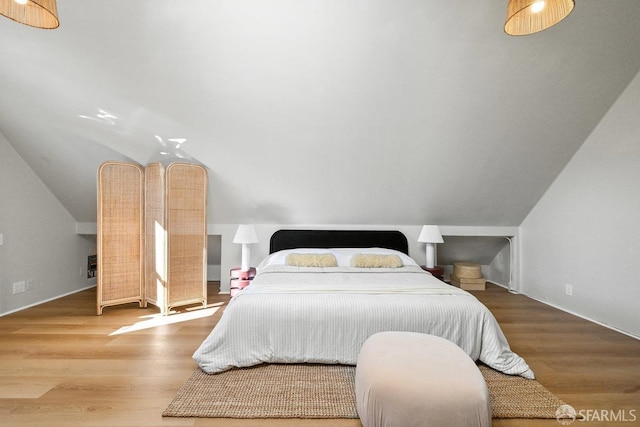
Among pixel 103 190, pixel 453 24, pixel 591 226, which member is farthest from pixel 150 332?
pixel 591 226

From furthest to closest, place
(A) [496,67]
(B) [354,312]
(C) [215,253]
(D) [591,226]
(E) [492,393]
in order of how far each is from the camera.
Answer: (C) [215,253], (D) [591,226], (A) [496,67], (B) [354,312], (E) [492,393]

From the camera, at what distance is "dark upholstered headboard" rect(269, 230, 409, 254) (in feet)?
13.4

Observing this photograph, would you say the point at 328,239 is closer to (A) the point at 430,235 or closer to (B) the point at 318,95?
(A) the point at 430,235

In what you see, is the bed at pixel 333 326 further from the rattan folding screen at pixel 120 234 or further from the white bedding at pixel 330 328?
the rattan folding screen at pixel 120 234

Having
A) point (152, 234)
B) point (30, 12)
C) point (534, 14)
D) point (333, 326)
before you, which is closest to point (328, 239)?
point (333, 326)

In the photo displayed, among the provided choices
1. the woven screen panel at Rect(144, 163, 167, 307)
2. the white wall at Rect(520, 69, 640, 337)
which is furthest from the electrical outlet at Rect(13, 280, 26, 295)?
the white wall at Rect(520, 69, 640, 337)

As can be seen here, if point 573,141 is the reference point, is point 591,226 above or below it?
below

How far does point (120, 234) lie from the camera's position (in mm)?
3359

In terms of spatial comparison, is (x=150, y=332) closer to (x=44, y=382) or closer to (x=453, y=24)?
(x=44, y=382)

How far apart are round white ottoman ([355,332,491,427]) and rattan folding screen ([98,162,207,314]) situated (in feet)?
8.08

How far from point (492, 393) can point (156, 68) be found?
11.3 feet

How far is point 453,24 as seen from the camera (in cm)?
235

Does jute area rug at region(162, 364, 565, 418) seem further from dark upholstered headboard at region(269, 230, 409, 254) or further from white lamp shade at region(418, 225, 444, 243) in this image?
dark upholstered headboard at region(269, 230, 409, 254)

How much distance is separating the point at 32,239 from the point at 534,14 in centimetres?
478
